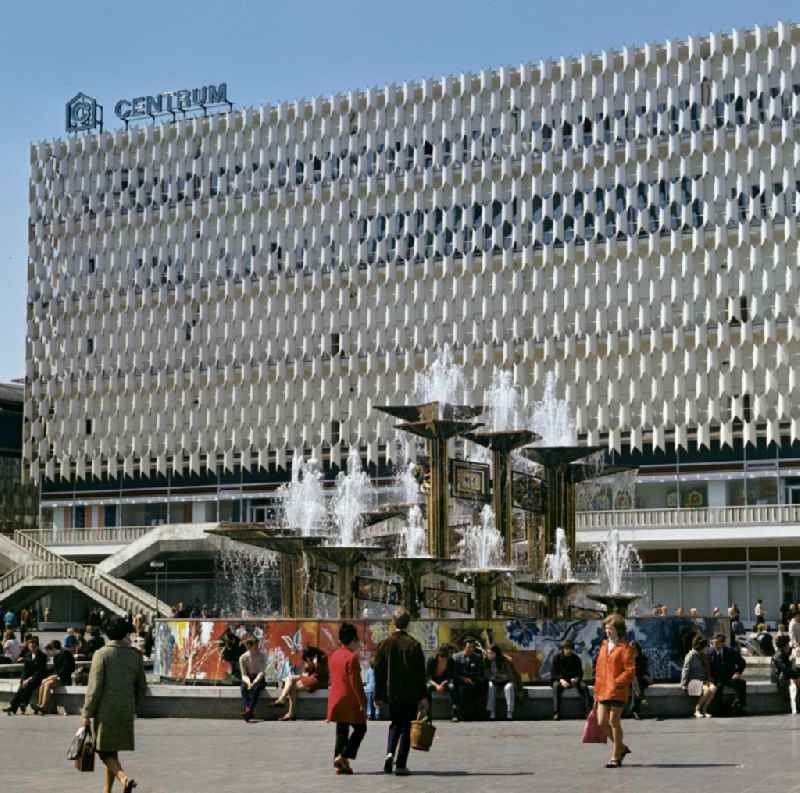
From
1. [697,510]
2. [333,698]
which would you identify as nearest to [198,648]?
[333,698]

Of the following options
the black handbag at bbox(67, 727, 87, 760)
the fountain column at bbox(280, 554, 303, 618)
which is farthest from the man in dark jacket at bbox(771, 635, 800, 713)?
the black handbag at bbox(67, 727, 87, 760)

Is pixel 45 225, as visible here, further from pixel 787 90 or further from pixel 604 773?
pixel 604 773

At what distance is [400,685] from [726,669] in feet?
34.0

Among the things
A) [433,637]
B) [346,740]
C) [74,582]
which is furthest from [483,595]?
[74,582]

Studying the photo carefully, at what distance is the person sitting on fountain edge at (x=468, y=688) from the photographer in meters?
26.1

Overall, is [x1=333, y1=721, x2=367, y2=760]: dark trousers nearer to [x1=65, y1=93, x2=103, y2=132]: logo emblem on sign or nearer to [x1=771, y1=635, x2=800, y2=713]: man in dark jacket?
[x1=771, y1=635, x2=800, y2=713]: man in dark jacket

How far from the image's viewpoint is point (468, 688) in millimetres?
26172

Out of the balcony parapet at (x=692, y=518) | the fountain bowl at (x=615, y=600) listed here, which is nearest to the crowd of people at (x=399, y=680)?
the fountain bowl at (x=615, y=600)

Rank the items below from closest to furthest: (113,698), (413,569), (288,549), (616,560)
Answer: (113,698)
(413,569)
(288,549)
(616,560)

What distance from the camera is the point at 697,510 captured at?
6562 cm

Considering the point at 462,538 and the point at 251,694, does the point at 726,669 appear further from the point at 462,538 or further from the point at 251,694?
the point at 462,538

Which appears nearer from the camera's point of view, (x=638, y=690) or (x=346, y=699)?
(x=346, y=699)

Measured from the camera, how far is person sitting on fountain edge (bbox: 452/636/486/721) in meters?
26.1

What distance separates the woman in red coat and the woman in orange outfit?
263cm
